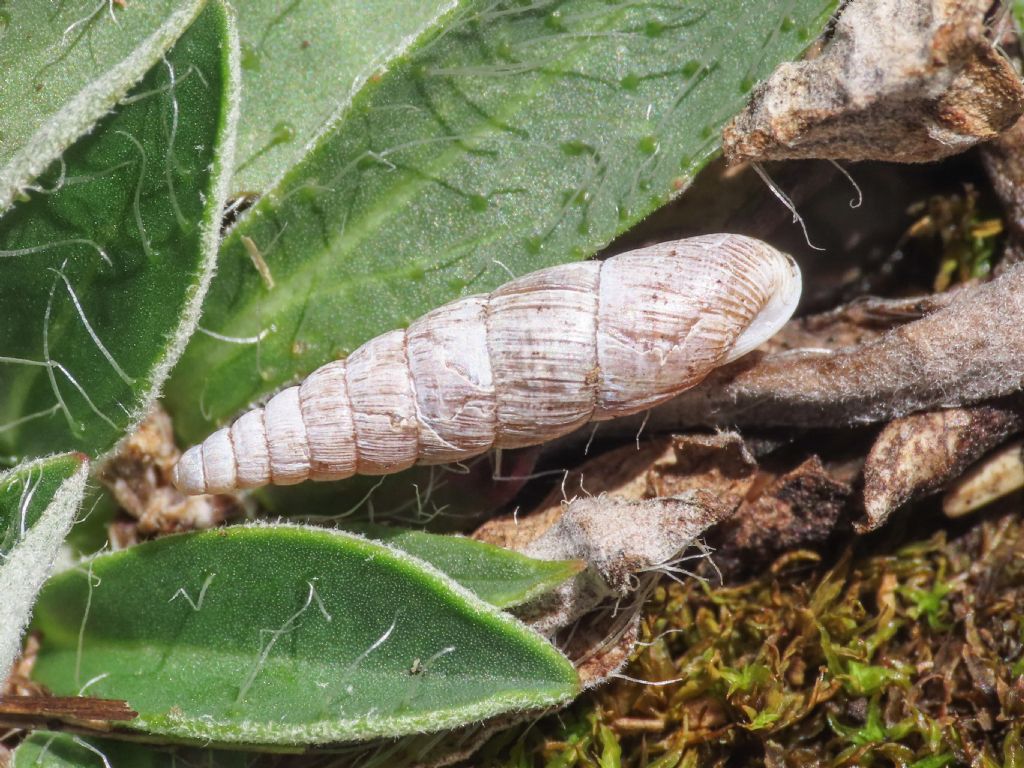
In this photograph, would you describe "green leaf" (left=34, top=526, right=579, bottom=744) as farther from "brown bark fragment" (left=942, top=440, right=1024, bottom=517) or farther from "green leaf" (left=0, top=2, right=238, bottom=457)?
"brown bark fragment" (left=942, top=440, right=1024, bottom=517)

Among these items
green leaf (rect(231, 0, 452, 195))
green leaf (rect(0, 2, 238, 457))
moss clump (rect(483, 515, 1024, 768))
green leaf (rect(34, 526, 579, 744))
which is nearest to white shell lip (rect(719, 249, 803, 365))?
moss clump (rect(483, 515, 1024, 768))

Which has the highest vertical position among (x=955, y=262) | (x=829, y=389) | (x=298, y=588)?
(x=955, y=262)

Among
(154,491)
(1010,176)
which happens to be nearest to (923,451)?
(1010,176)

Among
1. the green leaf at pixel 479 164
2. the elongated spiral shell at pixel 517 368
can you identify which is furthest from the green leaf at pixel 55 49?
the elongated spiral shell at pixel 517 368

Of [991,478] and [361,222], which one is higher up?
[361,222]

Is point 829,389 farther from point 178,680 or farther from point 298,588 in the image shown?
point 178,680

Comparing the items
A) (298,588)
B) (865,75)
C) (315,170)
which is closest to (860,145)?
(865,75)

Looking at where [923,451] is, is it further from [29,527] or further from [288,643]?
[29,527]

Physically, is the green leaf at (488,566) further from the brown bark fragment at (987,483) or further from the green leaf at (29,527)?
the brown bark fragment at (987,483)
